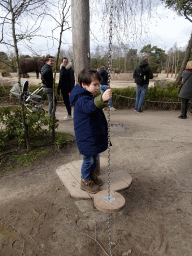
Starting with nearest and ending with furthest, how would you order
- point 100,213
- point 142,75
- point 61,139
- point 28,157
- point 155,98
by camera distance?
point 100,213 → point 28,157 → point 61,139 → point 142,75 → point 155,98

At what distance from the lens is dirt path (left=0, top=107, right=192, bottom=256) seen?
1.71 metres

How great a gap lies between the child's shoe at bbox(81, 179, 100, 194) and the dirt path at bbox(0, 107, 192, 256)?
18 cm

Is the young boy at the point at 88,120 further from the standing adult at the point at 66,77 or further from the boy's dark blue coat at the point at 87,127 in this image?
the standing adult at the point at 66,77

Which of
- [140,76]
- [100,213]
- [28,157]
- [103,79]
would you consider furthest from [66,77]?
[100,213]

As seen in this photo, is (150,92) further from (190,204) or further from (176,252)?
(176,252)

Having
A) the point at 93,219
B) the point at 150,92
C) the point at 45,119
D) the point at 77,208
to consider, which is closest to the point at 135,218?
the point at 93,219

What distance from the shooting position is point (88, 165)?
2227mm

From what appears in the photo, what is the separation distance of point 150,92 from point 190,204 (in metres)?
5.79

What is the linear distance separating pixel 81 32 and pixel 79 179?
78.7 inches

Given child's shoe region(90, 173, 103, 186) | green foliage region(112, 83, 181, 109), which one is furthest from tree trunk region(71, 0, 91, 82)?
green foliage region(112, 83, 181, 109)

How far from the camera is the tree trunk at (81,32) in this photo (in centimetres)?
264

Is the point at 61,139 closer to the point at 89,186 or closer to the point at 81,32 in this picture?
the point at 89,186

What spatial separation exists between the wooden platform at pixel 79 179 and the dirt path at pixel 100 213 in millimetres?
172

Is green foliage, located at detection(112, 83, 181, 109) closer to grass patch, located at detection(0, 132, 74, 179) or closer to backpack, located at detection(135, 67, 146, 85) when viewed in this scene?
backpack, located at detection(135, 67, 146, 85)
